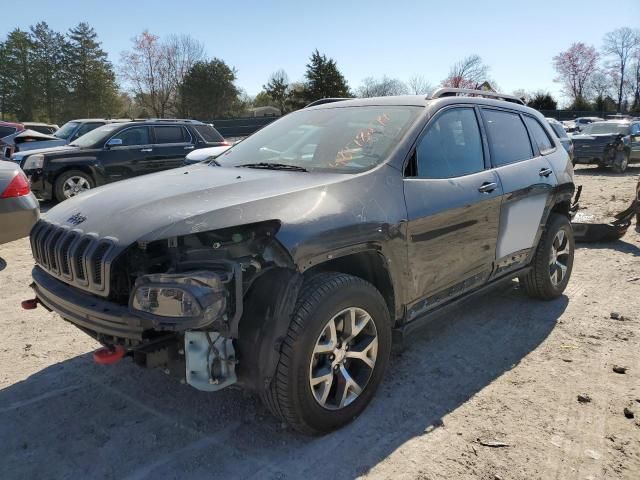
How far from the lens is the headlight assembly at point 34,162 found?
10.3 metres

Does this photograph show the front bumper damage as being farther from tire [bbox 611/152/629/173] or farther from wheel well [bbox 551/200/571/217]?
tire [bbox 611/152/629/173]

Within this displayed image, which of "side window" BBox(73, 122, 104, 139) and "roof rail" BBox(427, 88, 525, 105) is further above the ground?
"side window" BBox(73, 122, 104, 139)

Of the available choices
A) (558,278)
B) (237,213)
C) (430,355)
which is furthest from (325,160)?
(558,278)

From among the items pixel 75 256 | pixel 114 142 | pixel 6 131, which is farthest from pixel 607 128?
pixel 6 131

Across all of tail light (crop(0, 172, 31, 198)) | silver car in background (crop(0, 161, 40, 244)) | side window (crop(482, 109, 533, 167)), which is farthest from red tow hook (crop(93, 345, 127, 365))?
tail light (crop(0, 172, 31, 198))

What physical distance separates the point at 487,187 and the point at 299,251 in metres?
1.89

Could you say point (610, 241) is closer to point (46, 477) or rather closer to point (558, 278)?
point (558, 278)

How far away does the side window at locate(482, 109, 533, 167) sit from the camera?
4.06 metres

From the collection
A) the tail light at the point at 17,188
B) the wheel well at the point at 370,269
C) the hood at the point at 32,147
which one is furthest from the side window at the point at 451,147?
the hood at the point at 32,147

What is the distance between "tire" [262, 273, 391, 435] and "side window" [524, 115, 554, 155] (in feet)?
8.84

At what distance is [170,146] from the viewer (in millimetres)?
11273

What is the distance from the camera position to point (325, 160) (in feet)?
10.9

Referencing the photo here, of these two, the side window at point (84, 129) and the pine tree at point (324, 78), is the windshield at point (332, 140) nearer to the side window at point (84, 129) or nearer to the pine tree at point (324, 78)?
the side window at point (84, 129)

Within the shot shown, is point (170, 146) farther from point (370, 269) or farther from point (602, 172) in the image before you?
point (602, 172)
